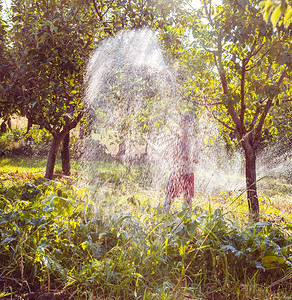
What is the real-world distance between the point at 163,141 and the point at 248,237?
5888 mm

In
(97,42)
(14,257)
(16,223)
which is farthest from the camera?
(97,42)

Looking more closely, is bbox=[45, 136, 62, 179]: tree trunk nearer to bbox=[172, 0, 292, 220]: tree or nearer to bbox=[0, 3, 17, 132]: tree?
bbox=[0, 3, 17, 132]: tree

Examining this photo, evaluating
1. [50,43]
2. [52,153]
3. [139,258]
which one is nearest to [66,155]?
[52,153]

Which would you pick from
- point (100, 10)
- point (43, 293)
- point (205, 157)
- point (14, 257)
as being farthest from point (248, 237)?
point (205, 157)

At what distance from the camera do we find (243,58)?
4.44 metres

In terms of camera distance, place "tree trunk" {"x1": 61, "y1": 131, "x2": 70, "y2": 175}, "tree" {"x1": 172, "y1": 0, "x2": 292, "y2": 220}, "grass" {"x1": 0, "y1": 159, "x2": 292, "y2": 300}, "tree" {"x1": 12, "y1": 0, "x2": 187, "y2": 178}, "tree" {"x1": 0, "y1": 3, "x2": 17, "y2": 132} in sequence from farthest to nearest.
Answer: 1. "tree trunk" {"x1": 61, "y1": 131, "x2": 70, "y2": 175}
2. "tree" {"x1": 0, "y1": 3, "x2": 17, "y2": 132}
3. "tree" {"x1": 12, "y1": 0, "x2": 187, "y2": 178}
4. "tree" {"x1": 172, "y1": 0, "x2": 292, "y2": 220}
5. "grass" {"x1": 0, "y1": 159, "x2": 292, "y2": 300}

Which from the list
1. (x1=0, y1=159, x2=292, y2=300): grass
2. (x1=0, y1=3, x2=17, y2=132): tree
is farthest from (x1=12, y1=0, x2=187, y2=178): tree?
(x1=0, y1=159, x2=292, y2=300): grass

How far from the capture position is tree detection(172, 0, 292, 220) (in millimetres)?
3504

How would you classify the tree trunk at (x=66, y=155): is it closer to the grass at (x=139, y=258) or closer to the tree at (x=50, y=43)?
the tree at (x=50, y=43)

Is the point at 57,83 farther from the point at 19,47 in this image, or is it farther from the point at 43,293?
the point at 43,293

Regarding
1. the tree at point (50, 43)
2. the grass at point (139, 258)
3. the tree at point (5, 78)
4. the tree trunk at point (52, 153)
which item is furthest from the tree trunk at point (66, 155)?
the grass at point (139, 258)

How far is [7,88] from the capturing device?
4109 mm

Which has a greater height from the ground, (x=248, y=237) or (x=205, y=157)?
(x=205, y=157)

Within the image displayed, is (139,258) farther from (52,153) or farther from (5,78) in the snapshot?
(52,153)
